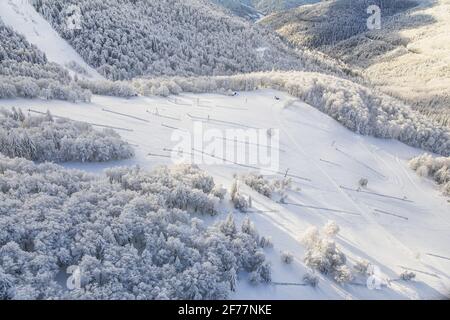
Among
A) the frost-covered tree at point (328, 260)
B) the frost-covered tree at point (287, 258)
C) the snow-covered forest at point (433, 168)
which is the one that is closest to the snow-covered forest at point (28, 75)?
the frost-covered tree at point (287, 258)

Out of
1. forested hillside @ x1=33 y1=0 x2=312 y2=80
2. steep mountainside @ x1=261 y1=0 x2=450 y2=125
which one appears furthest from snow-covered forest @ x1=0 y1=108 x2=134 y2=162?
steep mountainside @ x1=261 y1=0 x2=450 y2=125

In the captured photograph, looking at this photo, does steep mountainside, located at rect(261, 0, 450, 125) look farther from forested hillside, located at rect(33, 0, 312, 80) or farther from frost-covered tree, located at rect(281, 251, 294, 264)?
frost-covered tree, located at rect(281, 251, 294, 264)

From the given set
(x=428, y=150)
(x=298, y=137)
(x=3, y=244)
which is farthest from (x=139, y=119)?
(x=428, y=150)

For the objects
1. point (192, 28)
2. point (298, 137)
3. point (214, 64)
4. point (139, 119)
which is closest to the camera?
point (139, 119)

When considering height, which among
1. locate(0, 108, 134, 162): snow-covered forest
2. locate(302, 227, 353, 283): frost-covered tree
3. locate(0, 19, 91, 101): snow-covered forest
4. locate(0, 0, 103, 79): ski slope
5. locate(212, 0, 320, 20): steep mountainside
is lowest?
locate(302, 227, 353, 283): frost-covered tree

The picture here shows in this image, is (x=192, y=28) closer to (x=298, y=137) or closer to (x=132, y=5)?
(x=132, y=5)

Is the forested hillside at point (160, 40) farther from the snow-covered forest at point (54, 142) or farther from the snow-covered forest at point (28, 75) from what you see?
the snow-covered forest at point (54, 142)
